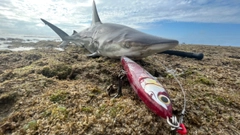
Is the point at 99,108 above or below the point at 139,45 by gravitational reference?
below

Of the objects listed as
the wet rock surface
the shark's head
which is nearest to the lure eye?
the wet rock surface

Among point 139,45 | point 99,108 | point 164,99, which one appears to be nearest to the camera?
point 164,99

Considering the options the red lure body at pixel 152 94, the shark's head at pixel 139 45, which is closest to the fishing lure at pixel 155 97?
the red lure body at pixel 152 94

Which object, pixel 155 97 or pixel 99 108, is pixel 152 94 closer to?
pixel 155 97

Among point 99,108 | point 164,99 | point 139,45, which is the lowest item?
point 99,108

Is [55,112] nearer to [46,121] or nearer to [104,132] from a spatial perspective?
[46,121]

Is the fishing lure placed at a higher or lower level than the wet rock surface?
higher

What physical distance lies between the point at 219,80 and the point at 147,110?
1.67 metres

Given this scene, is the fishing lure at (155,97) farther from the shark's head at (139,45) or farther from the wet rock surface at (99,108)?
the shark's head at (139,45)

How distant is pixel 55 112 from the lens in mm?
1320

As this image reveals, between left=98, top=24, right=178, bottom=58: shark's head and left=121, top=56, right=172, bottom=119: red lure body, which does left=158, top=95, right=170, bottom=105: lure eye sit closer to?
left=121, top=56, right=172, bottom=119: red lure body

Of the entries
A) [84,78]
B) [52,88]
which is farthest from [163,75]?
[52,88]

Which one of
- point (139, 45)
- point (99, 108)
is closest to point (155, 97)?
point (99, 108)

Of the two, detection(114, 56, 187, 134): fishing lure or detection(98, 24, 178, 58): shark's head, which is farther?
detection(98, 24, 178, 58): shark's head
